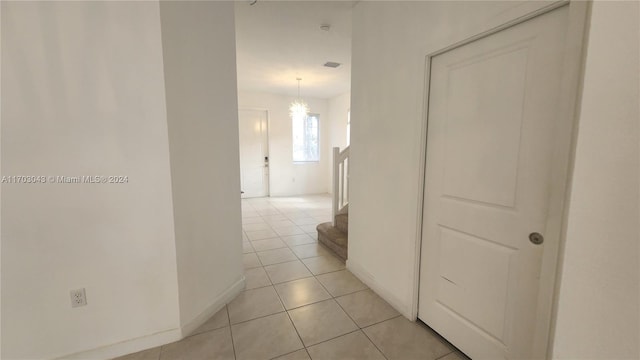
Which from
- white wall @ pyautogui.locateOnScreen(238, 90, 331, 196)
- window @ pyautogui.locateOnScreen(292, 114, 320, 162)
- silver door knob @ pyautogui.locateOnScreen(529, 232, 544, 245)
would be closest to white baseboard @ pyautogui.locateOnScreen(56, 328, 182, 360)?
silver door knob @ pyautogui.locateOnScreen(529, 232, 544, 245)

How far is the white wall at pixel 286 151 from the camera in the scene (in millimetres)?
6672

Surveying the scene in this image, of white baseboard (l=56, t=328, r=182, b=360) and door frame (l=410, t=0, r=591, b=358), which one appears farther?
white baseboard (l=56, t=328, r=182, b=360)

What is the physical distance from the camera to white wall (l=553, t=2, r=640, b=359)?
2.05 feet

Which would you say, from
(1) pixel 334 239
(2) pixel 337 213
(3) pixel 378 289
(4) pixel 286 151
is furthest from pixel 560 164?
A: (4) pixel 286 151

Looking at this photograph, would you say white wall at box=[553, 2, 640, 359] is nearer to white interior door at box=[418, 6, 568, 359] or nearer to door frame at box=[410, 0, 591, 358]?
door frame at box=[410, 0, 591, 358]

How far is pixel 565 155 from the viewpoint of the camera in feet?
3.51

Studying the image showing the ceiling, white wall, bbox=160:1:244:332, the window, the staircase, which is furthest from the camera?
the window

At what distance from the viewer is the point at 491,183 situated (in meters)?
1.45

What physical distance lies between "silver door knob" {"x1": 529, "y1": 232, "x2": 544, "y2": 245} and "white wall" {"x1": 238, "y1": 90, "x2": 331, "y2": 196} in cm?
612

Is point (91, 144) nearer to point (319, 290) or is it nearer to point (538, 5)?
point (319, 290)

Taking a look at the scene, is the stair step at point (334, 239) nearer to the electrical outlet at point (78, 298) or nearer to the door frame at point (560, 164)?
the door frame at point (560, 164)

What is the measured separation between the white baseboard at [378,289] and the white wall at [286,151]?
15.0 feet

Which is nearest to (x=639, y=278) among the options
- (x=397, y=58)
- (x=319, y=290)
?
(x=397, y=58)

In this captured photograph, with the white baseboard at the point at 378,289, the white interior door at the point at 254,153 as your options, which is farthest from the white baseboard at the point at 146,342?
the white interior door at the point at 254,153
